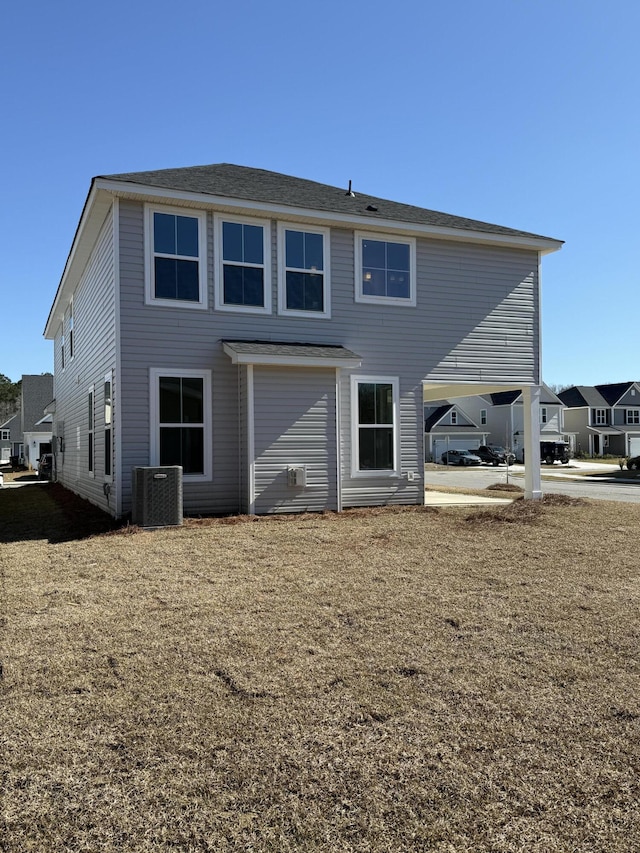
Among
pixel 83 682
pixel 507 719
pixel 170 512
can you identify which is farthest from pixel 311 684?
pixel 170 512

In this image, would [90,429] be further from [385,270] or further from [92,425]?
[385,270]

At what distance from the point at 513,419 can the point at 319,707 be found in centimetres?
4838

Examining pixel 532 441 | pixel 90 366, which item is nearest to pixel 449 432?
pixel 532 441

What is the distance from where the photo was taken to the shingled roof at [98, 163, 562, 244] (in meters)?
10.3

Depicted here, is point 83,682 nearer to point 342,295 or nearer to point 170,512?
point 170,512

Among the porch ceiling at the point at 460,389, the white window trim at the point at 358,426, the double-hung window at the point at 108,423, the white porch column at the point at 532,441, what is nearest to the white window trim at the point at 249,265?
the white window trim at the point at 358,426

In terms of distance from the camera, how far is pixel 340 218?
11141 millimetres

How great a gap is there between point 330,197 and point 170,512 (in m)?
7.17

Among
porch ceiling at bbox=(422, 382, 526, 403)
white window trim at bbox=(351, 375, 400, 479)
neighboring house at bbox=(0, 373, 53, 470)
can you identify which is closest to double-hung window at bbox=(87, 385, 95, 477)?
white window trim at bbox=(351, 375, 400, 479)

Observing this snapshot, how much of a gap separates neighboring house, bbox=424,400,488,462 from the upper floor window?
1424 inches

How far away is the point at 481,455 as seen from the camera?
4481 centimetres

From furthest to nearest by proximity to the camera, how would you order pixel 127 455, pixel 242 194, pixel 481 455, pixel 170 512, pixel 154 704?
pixel 481 455
pixel 242 194
pixel 127 455
pixel 170 512
pixel 154 704

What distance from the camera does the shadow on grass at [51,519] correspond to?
8.88 meters

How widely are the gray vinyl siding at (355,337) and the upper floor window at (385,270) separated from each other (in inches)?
6.4
